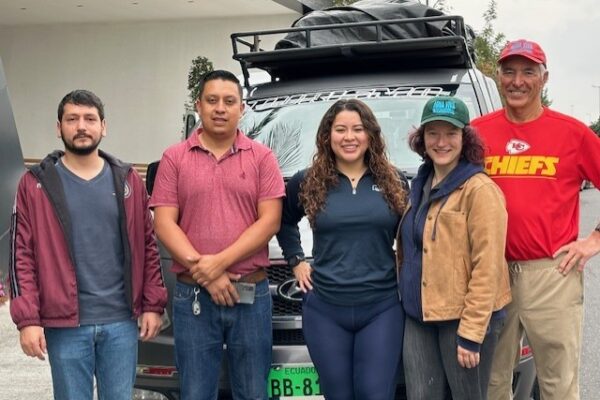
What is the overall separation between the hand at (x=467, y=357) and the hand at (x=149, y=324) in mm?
1357

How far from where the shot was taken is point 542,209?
326 cm

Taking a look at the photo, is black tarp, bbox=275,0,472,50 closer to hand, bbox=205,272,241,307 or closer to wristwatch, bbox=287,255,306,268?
wristwatch, bbox=287,255,306,268

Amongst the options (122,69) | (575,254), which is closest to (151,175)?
(575,254)

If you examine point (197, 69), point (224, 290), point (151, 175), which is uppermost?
point (197, 69)

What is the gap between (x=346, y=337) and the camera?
3262mm

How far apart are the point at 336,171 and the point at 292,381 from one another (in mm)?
1038

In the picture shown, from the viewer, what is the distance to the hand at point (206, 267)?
3.24m

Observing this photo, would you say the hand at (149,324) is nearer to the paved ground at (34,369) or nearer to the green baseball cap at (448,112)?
the green baseball cap at (448,112)

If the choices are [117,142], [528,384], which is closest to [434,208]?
[528,384]

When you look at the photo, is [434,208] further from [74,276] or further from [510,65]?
[74,276]

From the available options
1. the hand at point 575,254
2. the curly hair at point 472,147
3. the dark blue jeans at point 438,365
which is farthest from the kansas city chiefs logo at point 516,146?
the dark blue jeans at point 438,365

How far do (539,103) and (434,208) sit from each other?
2.51 feet

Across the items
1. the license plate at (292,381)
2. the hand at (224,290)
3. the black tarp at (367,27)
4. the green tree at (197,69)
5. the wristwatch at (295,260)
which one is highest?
the green tree at (197,69)

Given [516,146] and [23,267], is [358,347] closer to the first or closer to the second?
[516,146]
